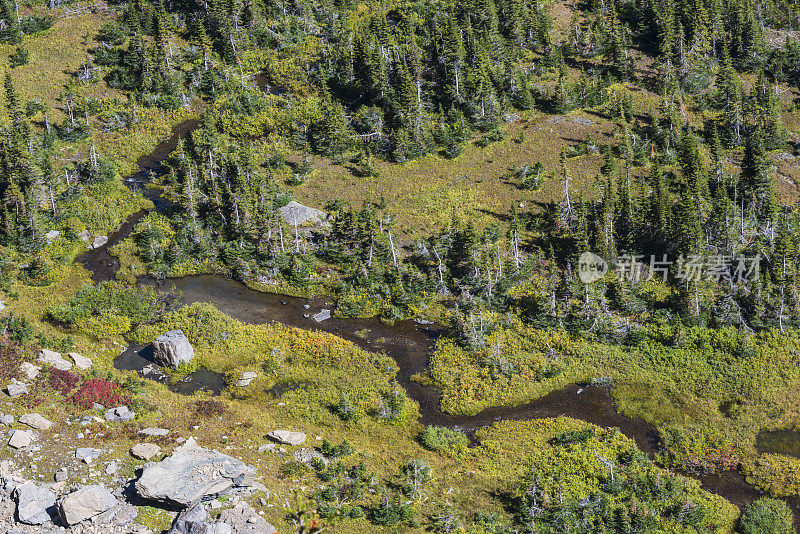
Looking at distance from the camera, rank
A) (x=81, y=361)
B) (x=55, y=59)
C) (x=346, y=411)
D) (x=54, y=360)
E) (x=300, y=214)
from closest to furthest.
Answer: (x=346, y=411) < (x=54, y=360) < (x=81, y=361) < (x=300, y=214) < (x=55, y=59)

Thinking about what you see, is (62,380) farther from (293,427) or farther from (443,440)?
(443,440)

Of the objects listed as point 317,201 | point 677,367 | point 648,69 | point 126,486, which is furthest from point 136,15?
point 677,367

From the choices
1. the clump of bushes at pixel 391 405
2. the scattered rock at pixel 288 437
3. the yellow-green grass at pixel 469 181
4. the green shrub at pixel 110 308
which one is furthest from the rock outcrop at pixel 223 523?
the yellow-green grass at pixel 469 181

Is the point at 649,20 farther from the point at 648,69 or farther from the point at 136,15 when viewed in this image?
the point at 136,15

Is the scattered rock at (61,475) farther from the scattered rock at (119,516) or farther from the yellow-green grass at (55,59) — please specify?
the yellow-green grass at (55,59)

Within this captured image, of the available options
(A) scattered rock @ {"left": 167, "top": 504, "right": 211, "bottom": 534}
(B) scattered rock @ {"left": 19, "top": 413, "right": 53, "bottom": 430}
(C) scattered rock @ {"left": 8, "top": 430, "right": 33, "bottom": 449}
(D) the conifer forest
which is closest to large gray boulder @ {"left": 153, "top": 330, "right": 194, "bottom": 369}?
(D) the conifer forest

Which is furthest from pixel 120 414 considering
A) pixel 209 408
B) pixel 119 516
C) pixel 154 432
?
pixel 119 516

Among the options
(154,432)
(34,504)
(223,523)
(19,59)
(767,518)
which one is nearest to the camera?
(223,523)

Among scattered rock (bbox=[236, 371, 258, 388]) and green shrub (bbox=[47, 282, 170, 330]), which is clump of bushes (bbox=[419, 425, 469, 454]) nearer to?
scattered rock (bbox=[236, 371, 258, 388])
